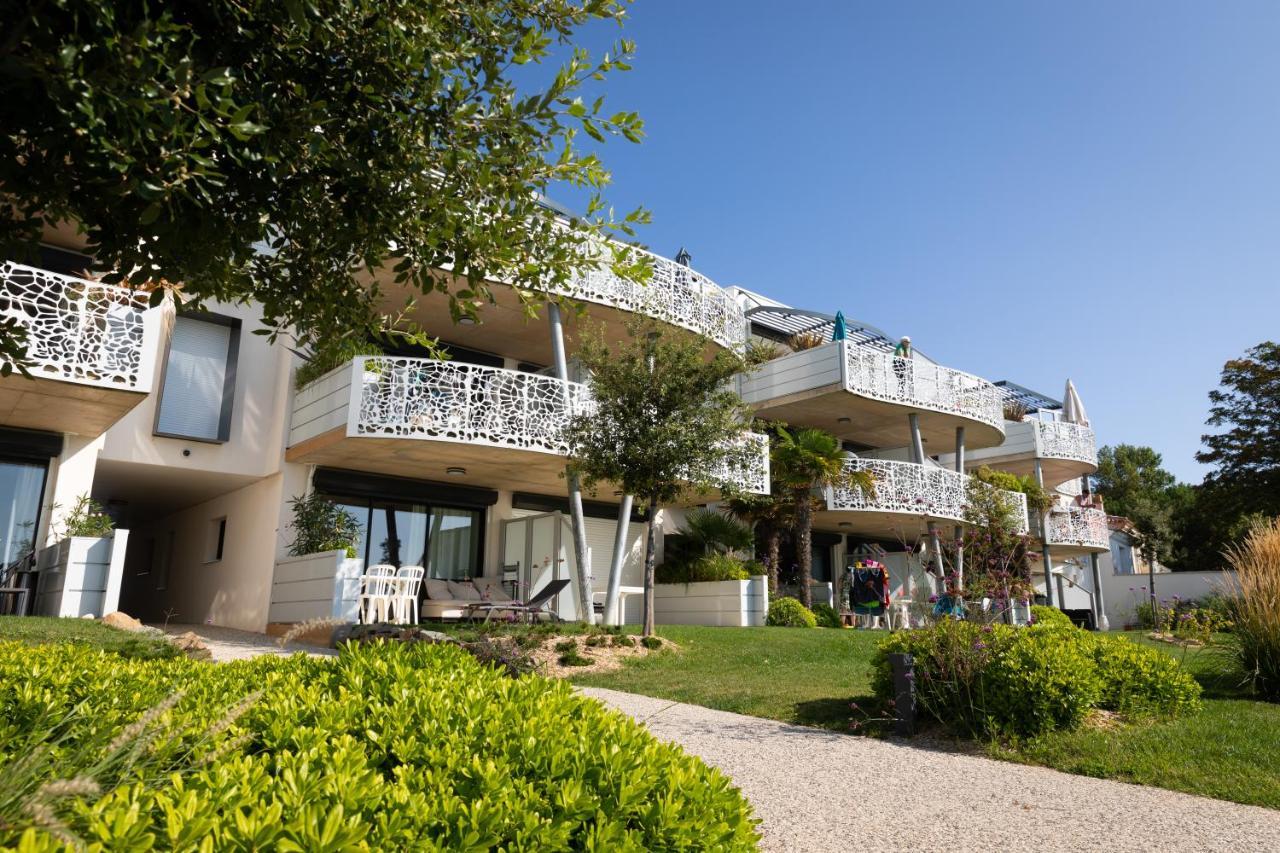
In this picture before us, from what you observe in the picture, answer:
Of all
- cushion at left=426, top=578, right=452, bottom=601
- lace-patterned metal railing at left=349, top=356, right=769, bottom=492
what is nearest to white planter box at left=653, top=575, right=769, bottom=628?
lace-patterned metal railing at left=349, top=356, right=769, bottom=492

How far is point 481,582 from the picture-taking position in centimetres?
1700

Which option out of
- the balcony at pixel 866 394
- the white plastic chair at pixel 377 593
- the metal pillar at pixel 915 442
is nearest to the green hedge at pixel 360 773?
the white plastic chair at pixel 377 593

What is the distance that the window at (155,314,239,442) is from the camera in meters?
15.6

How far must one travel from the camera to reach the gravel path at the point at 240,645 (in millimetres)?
A: 11047

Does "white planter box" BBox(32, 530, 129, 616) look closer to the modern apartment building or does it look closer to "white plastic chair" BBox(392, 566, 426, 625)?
the modern apartment building

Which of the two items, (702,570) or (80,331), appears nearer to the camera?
(80,331)

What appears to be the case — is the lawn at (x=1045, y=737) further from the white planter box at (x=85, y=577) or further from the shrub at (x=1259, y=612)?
the white planter box at (x=85, y=577)

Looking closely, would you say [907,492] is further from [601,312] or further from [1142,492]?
[1142,492]

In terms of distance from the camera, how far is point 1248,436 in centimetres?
3394

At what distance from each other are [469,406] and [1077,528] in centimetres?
2399

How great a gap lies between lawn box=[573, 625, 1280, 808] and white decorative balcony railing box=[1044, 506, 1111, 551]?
16950 mm

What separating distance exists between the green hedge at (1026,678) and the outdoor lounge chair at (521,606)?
7.98 meters

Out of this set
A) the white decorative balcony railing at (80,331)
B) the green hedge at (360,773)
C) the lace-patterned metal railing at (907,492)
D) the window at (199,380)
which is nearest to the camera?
the green hedge at (360,773)

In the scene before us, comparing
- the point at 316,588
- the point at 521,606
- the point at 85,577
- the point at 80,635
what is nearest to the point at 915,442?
the point at 521,606
